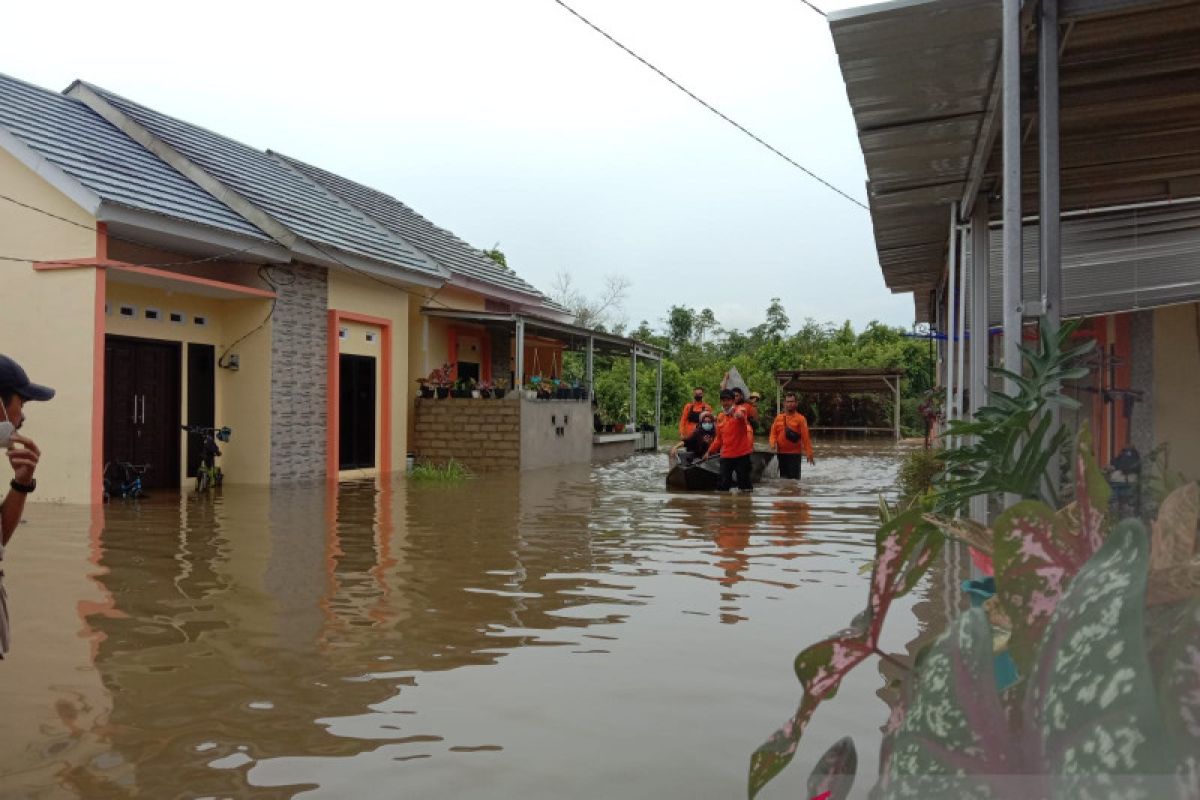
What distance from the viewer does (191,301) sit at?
1482cm

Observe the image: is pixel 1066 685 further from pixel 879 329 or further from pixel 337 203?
pixel 879 329

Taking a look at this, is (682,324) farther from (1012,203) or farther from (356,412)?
(1012,203)

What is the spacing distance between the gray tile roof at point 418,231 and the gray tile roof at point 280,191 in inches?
50.4

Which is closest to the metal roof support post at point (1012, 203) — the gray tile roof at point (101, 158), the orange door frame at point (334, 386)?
the gray tile roof at point (101, 158)

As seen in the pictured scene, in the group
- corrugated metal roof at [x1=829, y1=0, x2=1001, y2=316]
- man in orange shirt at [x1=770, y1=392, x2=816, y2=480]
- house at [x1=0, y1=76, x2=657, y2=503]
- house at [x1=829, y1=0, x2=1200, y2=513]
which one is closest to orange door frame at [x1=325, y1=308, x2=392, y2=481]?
house at [x1=0, y1=76, x2=657, y2=503]

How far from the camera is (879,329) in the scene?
41000 mm

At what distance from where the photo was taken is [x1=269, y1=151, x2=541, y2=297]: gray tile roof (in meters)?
20.8

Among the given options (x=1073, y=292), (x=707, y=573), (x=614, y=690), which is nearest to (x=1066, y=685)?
(x=614, y=690)

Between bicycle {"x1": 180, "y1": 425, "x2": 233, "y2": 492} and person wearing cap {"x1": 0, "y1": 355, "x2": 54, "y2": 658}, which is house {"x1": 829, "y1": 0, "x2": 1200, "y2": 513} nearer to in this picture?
person wearing cap {"x1": 0, "y1": 355, "x2": 54, "y2": 658}

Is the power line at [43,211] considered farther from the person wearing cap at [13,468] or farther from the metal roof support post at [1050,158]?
the metal roof support post at [1050,158]

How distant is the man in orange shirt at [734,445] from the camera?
13328 mm

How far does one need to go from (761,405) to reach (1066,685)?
33.6 meters

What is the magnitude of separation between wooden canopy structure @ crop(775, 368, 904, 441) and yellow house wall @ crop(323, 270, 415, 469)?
1253 cm

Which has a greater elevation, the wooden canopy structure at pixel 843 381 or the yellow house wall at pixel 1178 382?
the wooden canopy structure at pixel 843 381
